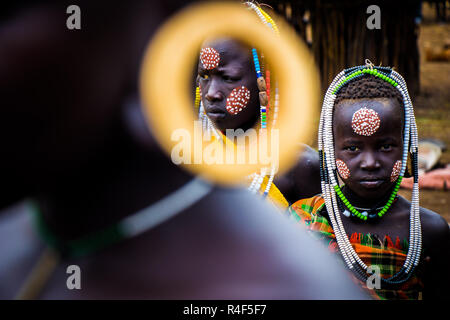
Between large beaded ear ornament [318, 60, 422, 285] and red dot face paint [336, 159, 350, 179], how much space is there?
4 cm

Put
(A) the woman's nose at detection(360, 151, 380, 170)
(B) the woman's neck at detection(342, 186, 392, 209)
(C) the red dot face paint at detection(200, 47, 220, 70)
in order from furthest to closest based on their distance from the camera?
(C) the red dot face paint at detection(200, 47, 220, 70)
(B) the woman's neck at detection(342, 186, 392, 209)
(A) the woman's nose at detection(360, 151, 380, 170)

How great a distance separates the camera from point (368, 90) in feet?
6.63

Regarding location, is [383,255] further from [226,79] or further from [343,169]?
[226,79]

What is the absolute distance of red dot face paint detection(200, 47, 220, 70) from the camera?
2.30m

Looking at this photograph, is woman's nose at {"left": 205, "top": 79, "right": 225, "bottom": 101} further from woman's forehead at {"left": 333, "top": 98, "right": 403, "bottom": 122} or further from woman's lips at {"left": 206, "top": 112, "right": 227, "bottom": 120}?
woman's forehead at {"left": 333, "top": 98, "right": 403, "bottom": 122}

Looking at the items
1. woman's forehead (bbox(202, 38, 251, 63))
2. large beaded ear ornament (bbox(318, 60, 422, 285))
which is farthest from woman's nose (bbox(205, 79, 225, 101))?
large beaded ear ornament (bbox(318, 60, 422, 285))

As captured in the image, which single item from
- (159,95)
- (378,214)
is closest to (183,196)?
(159,95)

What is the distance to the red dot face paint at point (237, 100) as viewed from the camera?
2332 millimetres

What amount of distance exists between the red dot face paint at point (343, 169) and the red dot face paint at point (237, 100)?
1.81 feet

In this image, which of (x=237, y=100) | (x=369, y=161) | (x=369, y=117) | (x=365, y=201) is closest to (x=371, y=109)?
(x=369, y=117)

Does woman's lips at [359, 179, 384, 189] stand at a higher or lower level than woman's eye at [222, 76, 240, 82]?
lower

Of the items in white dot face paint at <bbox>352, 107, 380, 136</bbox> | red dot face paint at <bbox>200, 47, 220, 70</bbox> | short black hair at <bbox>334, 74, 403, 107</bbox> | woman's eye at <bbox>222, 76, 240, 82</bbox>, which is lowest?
white dot face paint at <bbox>352, 107, 380, 136</bbox>

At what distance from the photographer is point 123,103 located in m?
0.82

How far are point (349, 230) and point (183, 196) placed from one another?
1.39 m
